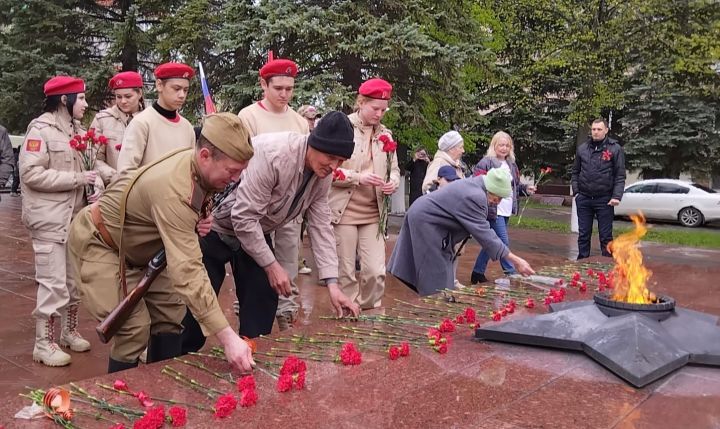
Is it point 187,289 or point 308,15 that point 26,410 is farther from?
point 308,15

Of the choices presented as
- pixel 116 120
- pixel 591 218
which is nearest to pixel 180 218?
pixel 116 120

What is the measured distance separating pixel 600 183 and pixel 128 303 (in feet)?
19.5

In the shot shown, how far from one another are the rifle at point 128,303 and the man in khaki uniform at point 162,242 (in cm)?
8

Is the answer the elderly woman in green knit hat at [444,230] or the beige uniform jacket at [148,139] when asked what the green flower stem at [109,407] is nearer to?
the beige uniform jacket at [148,139]

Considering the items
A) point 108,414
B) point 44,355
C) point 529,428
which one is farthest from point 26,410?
point 44,355

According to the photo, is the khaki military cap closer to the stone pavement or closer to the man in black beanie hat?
the man in black beanie hat

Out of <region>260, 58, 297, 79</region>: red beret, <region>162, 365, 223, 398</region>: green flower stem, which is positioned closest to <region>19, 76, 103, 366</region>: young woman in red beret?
<region>260, 58, 297, 79</region>: red beret

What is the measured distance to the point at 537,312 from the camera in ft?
13.4

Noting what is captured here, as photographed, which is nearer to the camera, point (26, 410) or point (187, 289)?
point (26, 410)

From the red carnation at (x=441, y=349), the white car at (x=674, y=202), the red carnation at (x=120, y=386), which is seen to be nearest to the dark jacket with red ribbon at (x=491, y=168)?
the red carnation at (x=441, y=349)

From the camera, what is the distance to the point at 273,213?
344 centimetres

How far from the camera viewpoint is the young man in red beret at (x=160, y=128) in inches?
158

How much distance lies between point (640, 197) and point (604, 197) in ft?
36.4

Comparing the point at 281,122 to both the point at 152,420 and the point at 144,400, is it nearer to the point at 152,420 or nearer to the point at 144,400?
the point at 144,400
